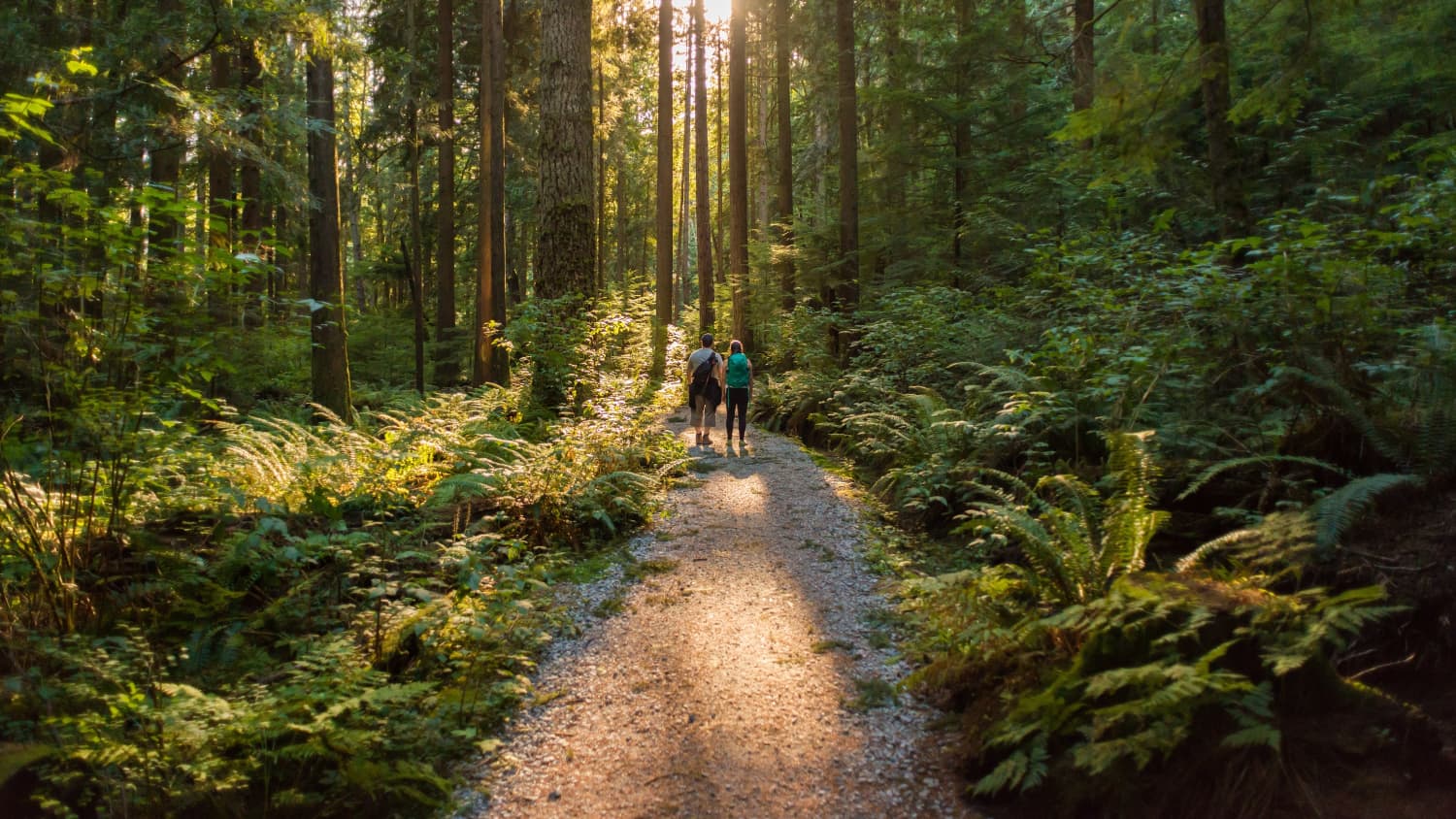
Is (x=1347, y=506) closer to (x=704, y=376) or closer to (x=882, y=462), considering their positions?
(x=882, y=462)

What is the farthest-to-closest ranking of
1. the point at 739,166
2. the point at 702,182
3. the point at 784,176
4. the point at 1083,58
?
the point at 702,182
the point at 739,166
the point at 784,176
the point at 1083,58

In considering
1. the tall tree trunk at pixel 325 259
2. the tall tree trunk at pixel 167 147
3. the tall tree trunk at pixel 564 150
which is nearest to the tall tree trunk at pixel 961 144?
the tall tree trunk at pixel 564 150

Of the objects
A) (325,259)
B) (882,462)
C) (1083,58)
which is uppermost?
(1083,58)

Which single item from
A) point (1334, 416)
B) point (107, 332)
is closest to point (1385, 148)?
point (1334, 416)

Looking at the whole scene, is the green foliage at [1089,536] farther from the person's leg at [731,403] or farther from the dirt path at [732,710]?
the person's leg at [731,403]

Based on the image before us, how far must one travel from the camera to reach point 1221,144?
25.3ft

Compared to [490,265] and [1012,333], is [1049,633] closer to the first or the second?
[1012,333]

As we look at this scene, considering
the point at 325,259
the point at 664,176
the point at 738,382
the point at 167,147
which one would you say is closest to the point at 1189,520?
the point at 738,382

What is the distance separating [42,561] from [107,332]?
1.47m

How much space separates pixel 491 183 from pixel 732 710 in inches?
667

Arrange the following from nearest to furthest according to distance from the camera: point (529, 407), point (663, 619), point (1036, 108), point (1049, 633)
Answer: point (1049, 633) < point (663, 619) < point (529, 407) < point (1036, 108)

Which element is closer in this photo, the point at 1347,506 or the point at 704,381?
the point at 1347,506

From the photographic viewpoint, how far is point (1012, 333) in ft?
32.0

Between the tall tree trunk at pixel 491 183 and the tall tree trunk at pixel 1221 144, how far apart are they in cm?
1348
